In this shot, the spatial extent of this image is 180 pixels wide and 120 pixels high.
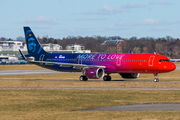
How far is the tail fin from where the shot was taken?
216ft

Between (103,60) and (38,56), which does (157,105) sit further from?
(38,56)

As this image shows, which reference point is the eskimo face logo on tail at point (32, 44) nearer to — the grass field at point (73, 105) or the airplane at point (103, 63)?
the airplane at point (103, 63)

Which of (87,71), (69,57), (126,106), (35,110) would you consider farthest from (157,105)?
(69,57)

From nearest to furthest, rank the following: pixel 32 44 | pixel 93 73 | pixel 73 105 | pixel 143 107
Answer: pixel 143 107 < pixel 73 105 < pixel 93 73 < pixel 32 44

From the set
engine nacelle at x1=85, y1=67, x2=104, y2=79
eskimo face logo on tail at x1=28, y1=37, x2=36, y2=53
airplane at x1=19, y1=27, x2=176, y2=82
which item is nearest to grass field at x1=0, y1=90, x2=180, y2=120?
airplane at x1=19, y1=27, x2=176, y2=82

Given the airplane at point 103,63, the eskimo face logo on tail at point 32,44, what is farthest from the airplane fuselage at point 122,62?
the eskimo face logo on tail at point 32,44

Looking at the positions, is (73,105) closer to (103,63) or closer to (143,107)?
(143,107)

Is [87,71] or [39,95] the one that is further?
[87,71]

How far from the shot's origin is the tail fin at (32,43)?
6588 cm

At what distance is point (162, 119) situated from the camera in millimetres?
20953

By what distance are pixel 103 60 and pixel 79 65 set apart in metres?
4.24

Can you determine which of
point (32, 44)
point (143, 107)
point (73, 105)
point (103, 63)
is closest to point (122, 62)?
point (103, 63)

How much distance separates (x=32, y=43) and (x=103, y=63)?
56.9 ft

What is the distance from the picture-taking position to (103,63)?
2235 inches
